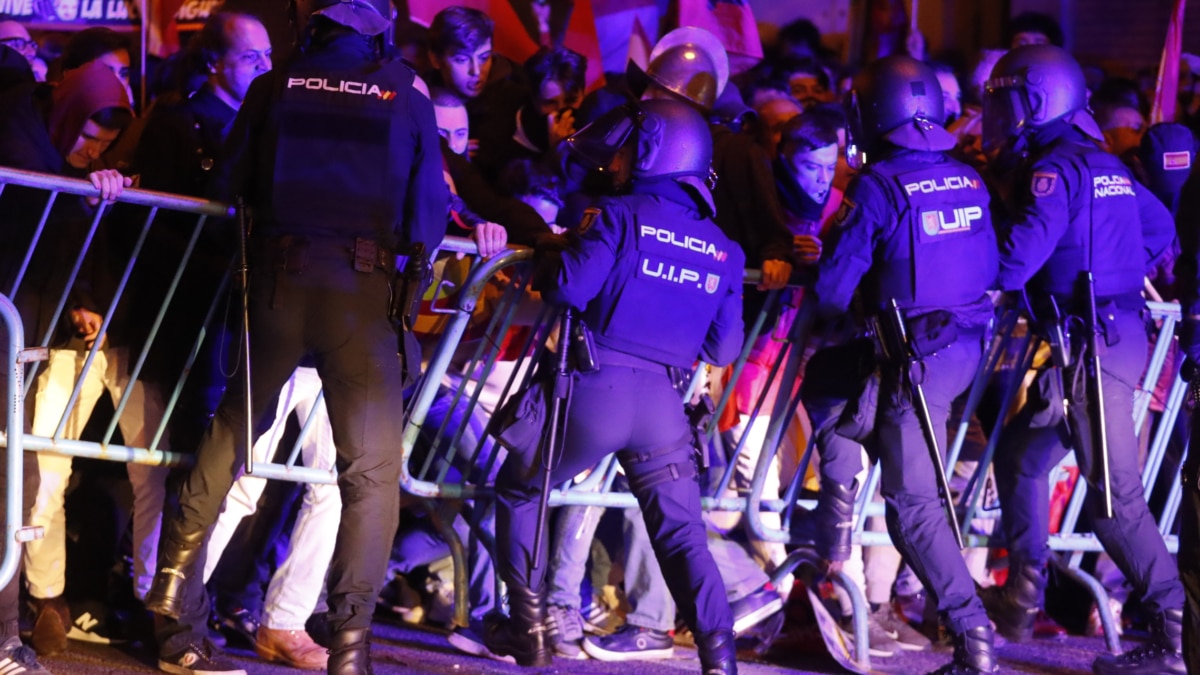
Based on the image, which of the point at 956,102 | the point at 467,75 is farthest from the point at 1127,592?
the point at 467,75

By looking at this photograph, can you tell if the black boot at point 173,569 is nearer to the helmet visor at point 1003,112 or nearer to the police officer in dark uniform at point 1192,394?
the police officer in dark uniform at point 1192,394

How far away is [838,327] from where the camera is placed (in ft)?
17.8

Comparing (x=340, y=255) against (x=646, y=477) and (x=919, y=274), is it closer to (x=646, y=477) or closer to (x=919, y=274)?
(x=646, y=477)

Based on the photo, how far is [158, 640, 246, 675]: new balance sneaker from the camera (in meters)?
4.74

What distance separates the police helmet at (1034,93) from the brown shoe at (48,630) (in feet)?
12.7

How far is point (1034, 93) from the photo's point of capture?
17.4 ft

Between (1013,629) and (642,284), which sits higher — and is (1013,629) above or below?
below

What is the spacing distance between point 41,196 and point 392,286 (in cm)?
134

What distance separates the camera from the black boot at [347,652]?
4.34 meters

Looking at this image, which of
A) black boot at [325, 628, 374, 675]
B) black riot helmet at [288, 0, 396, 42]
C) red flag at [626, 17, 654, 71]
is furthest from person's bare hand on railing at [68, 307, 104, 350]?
red flag at [626, 17, 654, 71]

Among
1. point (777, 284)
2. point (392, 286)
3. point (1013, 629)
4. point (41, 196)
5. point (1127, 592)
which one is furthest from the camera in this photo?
point (1127, 592)

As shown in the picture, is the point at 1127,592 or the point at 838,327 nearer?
the point at 838,327

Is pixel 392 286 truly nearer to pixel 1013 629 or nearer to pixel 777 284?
pixel 777 284

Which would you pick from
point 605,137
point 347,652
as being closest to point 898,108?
point 605,137
